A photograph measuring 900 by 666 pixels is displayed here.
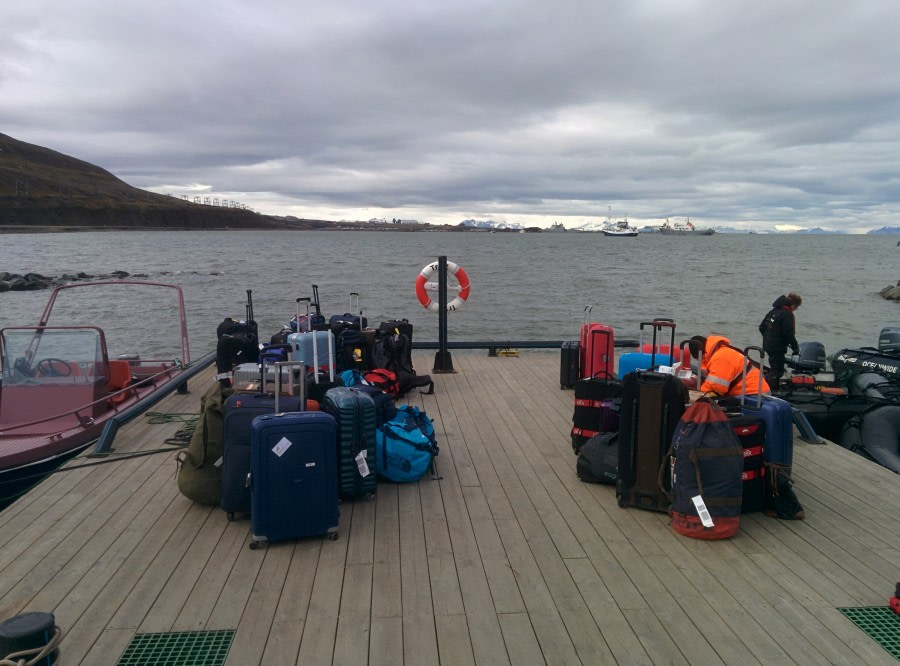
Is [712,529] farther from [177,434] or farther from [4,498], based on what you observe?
[4,498]

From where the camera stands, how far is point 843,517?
4.49 m

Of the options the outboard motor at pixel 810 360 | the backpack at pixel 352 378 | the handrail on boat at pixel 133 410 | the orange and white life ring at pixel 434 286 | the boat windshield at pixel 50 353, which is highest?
the orange and white life ring at pixel 434 286

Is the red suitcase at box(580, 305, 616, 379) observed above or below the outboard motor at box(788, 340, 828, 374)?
above

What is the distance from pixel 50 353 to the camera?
6652mm

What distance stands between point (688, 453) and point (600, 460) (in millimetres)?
977

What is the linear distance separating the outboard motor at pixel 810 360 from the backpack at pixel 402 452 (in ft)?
22.1

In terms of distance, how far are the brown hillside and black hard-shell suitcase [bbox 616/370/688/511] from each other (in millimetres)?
119724

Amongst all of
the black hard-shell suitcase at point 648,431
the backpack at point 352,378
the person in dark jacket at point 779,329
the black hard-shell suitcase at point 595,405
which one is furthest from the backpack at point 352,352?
the person in dark jacket at point 779,329

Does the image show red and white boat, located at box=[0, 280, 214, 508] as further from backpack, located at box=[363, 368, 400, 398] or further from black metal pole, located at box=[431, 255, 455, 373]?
black metal pole, located at box=[431, 255, 455, 373]

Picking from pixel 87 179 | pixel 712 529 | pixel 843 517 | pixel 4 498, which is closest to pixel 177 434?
pixel 4 498

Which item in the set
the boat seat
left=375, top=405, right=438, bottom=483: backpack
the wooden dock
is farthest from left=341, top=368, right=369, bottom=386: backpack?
the boat seat

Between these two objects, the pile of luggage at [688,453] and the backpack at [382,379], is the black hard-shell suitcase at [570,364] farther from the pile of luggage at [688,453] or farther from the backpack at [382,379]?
the pile of luggage at [688,453]

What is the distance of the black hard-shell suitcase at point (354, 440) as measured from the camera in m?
4.47

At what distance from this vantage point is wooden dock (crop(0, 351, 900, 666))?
305 centimetres
